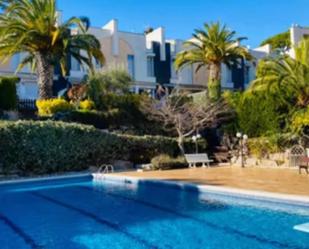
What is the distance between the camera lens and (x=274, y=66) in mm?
25266

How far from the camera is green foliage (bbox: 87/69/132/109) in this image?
2675 cm

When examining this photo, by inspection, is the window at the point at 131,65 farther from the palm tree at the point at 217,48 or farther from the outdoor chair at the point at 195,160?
the outdoor chair at the point at 195,160

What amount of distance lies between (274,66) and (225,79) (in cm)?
2010

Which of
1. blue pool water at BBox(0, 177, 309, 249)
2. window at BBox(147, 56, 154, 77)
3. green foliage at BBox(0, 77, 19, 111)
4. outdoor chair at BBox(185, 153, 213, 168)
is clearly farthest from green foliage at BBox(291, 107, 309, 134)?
window at BBox(147, 56, 154, 77)

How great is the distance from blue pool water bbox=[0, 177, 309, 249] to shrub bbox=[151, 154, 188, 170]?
6105 mm

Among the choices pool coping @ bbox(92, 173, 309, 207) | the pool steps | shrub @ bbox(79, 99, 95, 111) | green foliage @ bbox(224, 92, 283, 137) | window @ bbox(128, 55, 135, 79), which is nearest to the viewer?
the pool steps

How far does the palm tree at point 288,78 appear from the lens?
23.8m

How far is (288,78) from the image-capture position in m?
24.3

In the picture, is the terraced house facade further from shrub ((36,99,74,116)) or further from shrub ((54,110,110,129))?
shrub ((54,110,110,129))

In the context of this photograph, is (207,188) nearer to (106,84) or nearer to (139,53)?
(106,84)

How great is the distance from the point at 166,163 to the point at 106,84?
9557mm

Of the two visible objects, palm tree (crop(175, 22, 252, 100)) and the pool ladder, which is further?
palm tree (crop(175, 22, 252, 100))

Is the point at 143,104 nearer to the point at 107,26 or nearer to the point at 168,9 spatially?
the point at 168,9

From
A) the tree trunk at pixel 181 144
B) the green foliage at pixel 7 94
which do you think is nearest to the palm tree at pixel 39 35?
the green foliage at pixel 7 94
